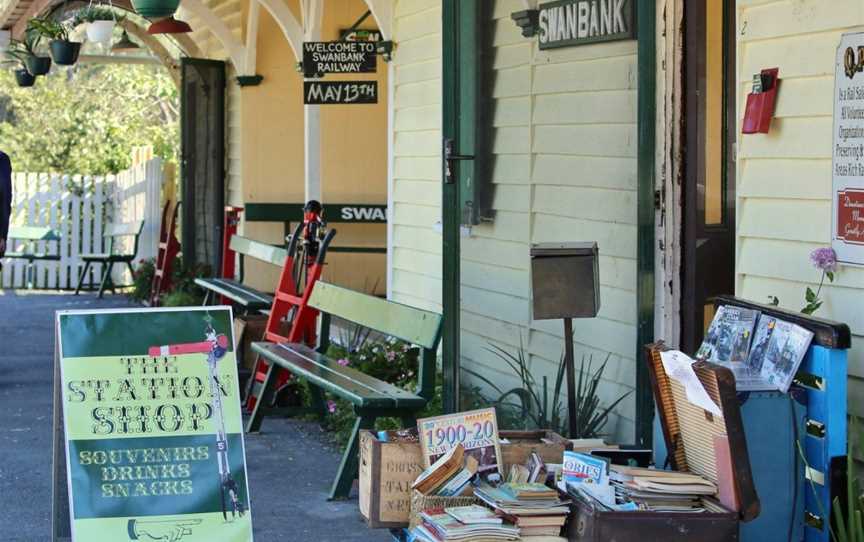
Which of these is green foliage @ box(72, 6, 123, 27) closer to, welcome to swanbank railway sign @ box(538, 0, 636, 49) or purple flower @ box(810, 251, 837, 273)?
welcome to swanbank railway sign @ box(538, 0, 636, 49)

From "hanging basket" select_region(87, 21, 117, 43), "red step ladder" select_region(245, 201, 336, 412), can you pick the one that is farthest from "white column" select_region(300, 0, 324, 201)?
"hanging basket" select_region(87, 21, 117, 43)

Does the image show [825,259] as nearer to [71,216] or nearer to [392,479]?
[392,479]

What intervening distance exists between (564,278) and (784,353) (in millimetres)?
1238

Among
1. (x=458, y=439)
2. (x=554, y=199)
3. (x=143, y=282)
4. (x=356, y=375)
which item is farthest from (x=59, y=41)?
(x=458, y=439)

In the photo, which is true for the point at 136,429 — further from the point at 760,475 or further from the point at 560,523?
the point at 760,475

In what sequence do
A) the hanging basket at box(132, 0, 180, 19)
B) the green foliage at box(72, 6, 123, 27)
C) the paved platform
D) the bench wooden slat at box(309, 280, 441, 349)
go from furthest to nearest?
the green foliage at box(72, 6, 123, 27) → the hanging basket at box(132, 0, 180, 19) → the bench wooden slat at box(309, 280, 441, 349) → the paved platform

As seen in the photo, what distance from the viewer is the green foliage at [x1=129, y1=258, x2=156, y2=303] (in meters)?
16.1

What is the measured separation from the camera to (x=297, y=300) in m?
8.52

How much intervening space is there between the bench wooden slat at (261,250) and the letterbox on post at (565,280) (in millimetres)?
3876

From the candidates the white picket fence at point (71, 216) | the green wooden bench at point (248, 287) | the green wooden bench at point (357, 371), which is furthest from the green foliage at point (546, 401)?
the white picket fence at point (71, 216)

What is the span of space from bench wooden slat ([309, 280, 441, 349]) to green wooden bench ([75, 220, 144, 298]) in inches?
350

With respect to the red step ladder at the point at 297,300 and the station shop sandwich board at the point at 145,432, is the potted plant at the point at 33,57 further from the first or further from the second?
the station shop sandwich board at the point at 145,432

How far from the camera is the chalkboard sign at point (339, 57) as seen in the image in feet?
32.6

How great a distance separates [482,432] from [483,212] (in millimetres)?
2477
